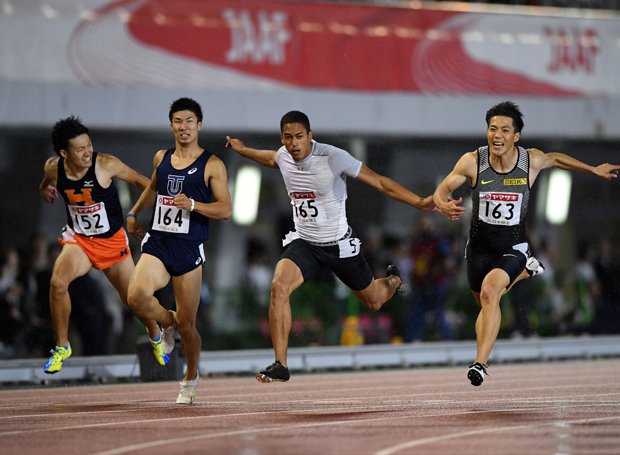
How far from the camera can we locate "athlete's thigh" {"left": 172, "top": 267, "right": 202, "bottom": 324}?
11969mm

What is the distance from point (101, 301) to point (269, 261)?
26.3ft

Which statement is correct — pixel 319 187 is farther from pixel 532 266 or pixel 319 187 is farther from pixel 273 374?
pixel 532 266

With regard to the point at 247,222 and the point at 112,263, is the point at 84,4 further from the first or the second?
the point at 112,263

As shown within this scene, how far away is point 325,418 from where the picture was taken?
10.6 metres

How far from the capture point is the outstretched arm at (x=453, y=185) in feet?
38.9

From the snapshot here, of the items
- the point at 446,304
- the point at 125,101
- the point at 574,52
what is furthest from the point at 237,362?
the point at 574,52

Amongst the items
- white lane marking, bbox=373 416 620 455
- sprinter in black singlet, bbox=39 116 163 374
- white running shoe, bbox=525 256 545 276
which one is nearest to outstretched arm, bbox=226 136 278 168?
sprinter in black singlet, bbox=39 116 163 374

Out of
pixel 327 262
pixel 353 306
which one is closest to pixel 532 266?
pixel 327 262

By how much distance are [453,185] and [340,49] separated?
13533 millimetres

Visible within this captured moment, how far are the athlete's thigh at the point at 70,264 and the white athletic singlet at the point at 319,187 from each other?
2.13 meters

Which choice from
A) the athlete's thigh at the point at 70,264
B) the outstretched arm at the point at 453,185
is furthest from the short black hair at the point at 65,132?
the outstretched arm at the point at 453,185

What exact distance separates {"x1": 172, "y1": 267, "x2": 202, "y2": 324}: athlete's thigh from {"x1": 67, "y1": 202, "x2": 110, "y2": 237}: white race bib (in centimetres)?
143

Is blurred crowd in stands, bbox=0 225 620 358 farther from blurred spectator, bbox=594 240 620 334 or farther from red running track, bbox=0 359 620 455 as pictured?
red running track, bbox=0 359 620 455

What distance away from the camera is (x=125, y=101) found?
2348 centimetres
